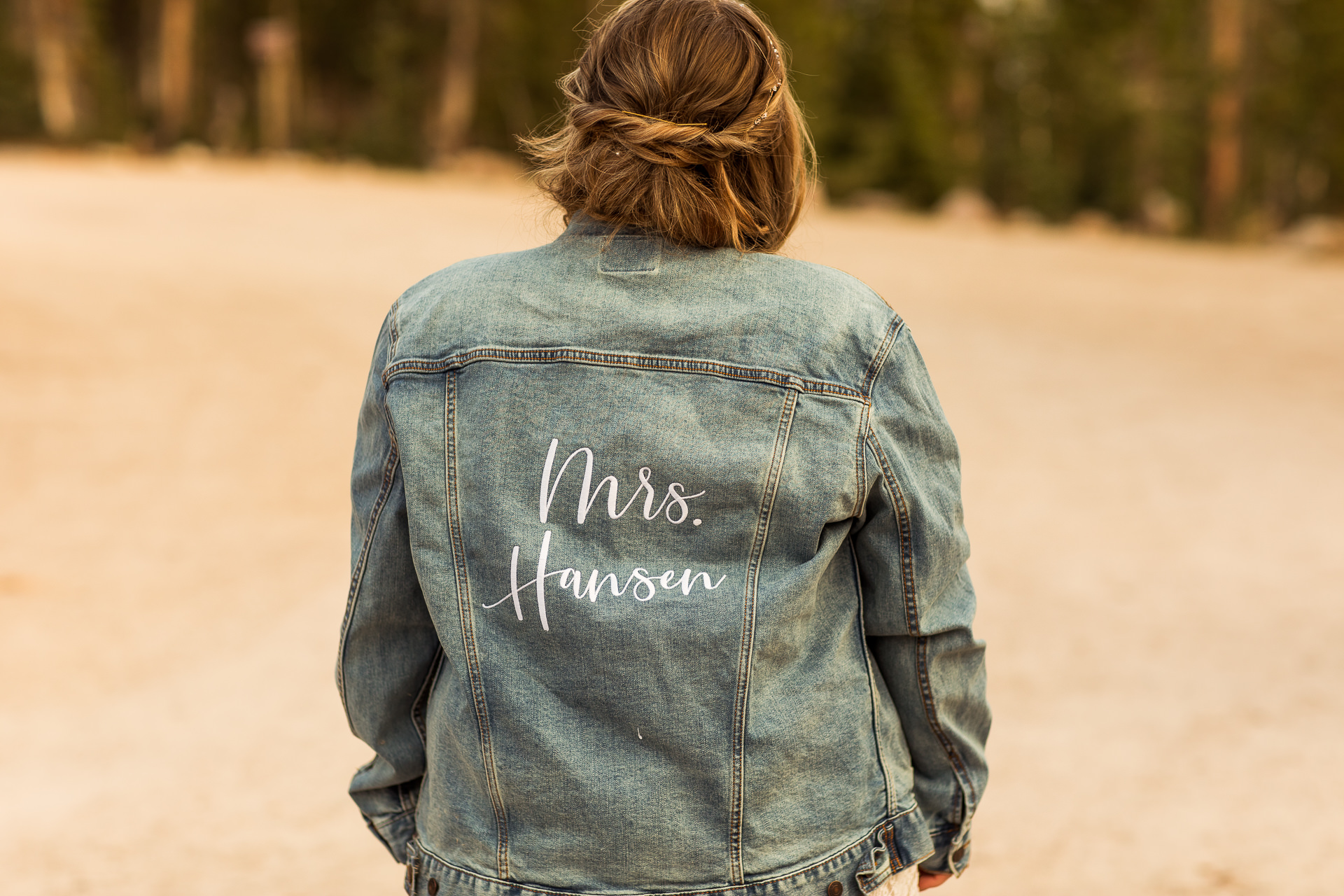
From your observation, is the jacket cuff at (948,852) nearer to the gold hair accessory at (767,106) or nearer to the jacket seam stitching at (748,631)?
the jacket seam stitching at (748,631)

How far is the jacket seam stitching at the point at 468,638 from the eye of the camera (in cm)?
133

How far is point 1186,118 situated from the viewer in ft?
89.0

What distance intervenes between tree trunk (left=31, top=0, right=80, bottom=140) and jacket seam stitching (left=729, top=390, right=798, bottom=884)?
97.2 ft

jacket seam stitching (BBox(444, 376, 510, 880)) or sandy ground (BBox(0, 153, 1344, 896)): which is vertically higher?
jacket seam stitching (BBox(444, 376, 510, 880))

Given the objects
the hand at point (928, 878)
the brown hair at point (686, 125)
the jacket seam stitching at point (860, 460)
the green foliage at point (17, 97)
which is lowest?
the green foliage at point (17, 97)

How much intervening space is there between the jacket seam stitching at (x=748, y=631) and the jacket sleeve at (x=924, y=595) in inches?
3.7

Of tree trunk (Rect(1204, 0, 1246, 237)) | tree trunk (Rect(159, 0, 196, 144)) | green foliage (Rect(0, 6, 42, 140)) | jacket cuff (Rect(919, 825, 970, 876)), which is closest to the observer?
jacket cuff (Rect(919, 825, 970, 876))

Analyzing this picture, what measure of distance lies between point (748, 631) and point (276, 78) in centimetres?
3194

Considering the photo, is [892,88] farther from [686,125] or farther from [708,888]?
[708,888]

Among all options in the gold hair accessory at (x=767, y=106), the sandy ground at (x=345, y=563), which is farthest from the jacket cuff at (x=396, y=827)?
the gold hair accessory at (x=767, y=106)

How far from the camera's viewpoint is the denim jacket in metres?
1.28

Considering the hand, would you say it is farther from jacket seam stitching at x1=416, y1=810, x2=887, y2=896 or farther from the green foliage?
the green foliage

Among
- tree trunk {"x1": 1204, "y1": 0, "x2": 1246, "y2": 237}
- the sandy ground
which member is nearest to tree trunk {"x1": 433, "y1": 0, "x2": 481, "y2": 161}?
tree trunk {"x1": 1204, "y1": 0, "x2": 1246, "y2": 237}

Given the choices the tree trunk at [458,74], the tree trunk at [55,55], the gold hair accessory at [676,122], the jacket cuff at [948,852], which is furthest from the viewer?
the tree trunk at [458,74]
